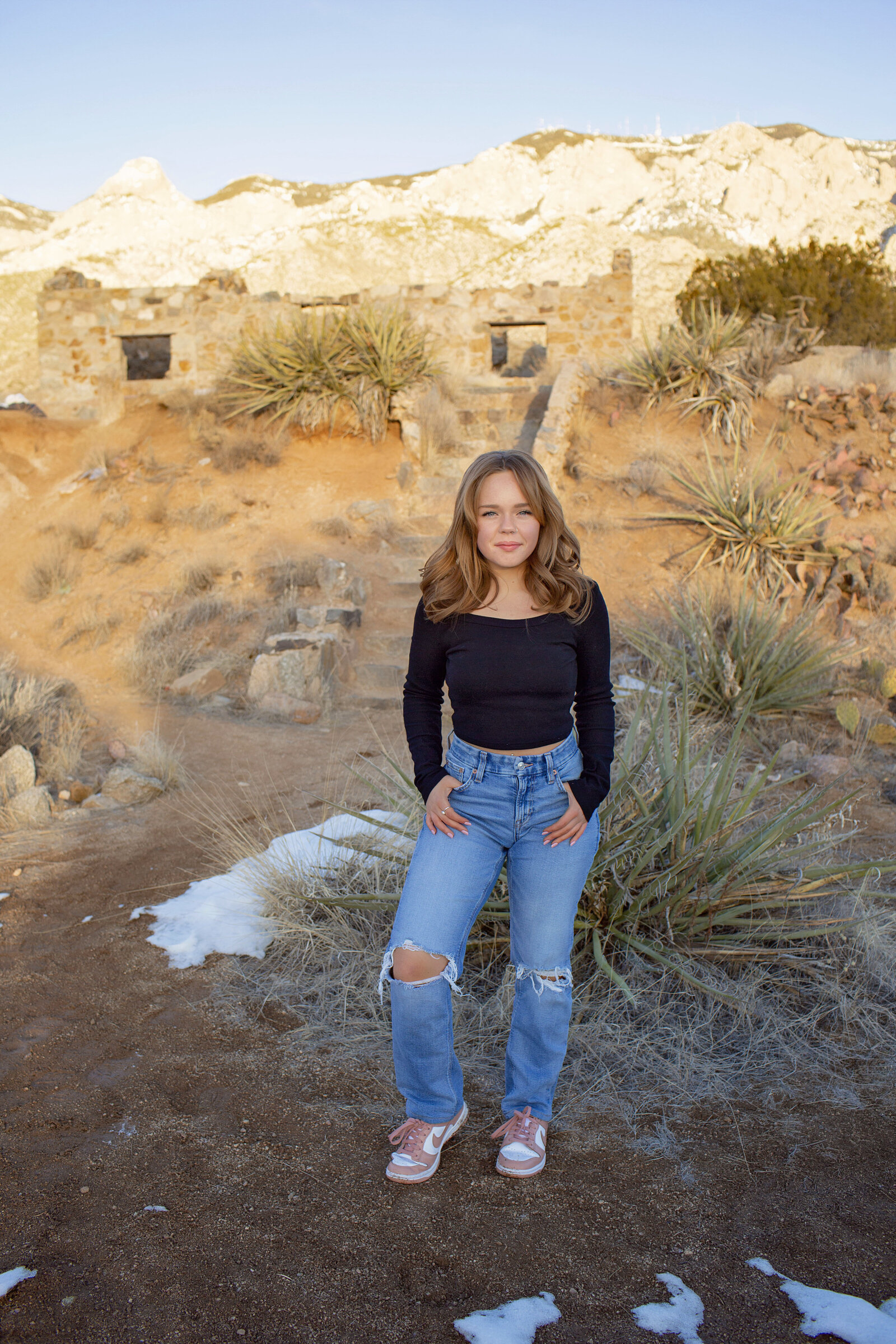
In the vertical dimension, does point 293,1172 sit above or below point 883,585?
below

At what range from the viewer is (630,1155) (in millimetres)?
2094

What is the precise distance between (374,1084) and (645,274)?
51057 mm

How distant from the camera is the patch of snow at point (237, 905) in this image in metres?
3.20

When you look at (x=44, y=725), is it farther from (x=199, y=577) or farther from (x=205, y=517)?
(x=205, y=517)

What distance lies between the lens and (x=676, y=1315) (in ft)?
5.25

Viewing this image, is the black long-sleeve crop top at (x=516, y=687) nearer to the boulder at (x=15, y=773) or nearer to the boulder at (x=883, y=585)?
the boulder at (x=15, y=773)

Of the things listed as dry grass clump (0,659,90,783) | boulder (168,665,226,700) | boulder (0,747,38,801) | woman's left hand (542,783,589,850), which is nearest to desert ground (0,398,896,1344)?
boulder (0,747,38,801)

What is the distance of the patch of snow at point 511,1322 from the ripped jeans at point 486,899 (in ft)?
Answer: 1.43

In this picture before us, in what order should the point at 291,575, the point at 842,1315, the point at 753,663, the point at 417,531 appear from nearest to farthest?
the point at 842,1315 → the point at 753,663 → the point at 291,575 → the point at 417,531

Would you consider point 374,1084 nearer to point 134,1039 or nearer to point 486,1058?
point 486,1058

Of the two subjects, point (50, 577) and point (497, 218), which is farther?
point (497, 218)

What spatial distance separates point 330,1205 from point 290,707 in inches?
191

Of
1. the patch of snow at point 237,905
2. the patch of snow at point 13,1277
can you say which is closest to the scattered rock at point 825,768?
the patch of snow at point 237,905

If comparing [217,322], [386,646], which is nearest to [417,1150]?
[386,646]
